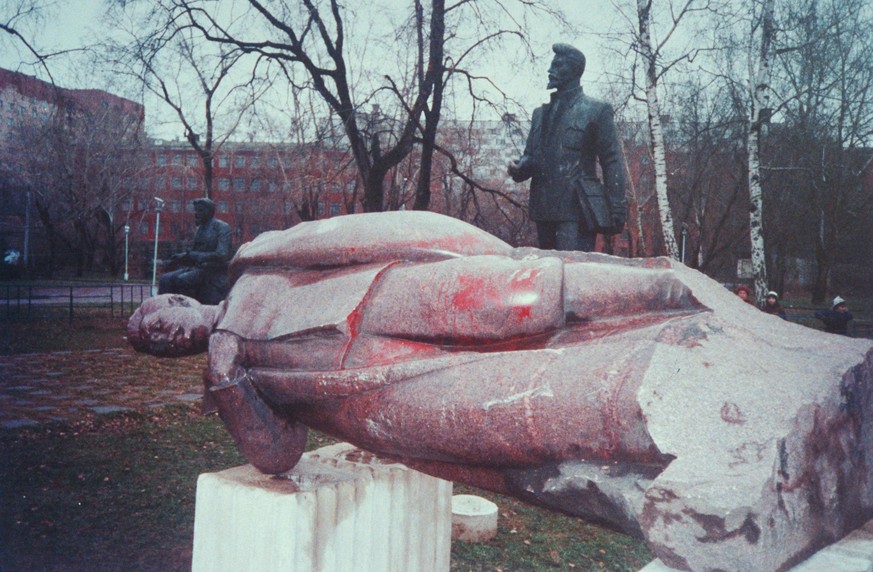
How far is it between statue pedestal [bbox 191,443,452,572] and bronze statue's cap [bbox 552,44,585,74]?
3559mm

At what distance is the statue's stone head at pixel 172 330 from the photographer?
7.53 ft

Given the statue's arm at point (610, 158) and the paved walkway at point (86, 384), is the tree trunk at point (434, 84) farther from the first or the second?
the statue's arm at point (610, 158)

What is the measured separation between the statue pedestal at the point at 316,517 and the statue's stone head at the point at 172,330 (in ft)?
1.38

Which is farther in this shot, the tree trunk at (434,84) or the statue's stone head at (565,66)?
the tree trunk at (434,84)

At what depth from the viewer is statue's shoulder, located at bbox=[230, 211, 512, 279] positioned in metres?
1.98

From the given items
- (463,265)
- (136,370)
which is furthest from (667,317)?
(136,370)

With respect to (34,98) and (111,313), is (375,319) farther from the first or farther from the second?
(111,313)

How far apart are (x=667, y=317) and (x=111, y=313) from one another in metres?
13.3

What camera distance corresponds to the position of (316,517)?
217cm

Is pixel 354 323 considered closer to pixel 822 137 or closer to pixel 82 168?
pixel 822 137

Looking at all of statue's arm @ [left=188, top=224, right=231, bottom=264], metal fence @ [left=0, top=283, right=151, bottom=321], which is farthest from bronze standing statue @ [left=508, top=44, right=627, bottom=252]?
metal fence @ [left=0, top=283, right=151, bottom=321]

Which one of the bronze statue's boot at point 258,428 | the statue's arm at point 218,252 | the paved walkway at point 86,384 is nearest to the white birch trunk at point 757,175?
Result: the statue's arm at point 218,252

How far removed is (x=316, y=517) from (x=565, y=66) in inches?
155

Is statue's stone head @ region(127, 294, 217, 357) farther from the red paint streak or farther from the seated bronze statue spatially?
the seated bronze statue
